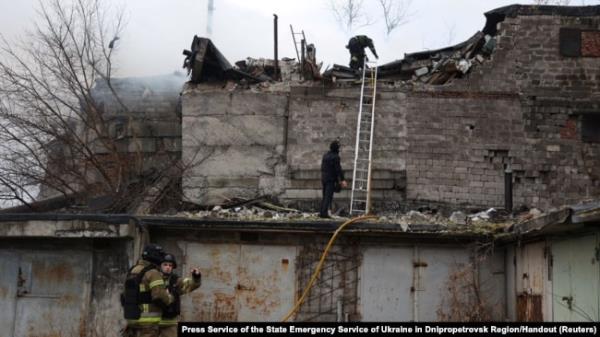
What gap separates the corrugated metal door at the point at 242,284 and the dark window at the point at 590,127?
6.64 m

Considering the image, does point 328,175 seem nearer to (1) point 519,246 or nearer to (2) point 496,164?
(1) point 519,246

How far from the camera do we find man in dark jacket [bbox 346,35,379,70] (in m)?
15.7

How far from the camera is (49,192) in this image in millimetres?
16266

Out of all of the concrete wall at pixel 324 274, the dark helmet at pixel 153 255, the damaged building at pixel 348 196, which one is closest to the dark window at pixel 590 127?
the damaged building at pixel 348 196

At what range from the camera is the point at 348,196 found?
1404 cm

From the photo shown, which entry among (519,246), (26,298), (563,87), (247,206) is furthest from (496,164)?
(26,298)

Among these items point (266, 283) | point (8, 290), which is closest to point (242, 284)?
point (266, 283)

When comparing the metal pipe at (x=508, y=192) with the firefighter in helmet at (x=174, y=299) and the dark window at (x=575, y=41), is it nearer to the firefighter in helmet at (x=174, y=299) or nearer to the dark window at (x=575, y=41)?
A: the dark window at (x=575, y=41)

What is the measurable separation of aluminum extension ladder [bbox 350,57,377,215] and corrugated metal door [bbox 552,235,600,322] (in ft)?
14.7

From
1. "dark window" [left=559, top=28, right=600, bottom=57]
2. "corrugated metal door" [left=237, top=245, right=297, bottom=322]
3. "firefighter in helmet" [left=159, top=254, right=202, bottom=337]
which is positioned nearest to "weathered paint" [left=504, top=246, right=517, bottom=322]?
"corrugated metal door" [left=237, top=245, right=297, bottom=322]

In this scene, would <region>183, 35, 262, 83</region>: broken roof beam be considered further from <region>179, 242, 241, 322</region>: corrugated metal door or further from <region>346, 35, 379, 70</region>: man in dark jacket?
<region>179, 242, 241, 322</region>: corrugated metal door

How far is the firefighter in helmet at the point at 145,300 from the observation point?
7.55 meters

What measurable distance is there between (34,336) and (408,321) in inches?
223

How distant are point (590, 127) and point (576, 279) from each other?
21.1ft
